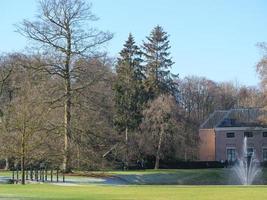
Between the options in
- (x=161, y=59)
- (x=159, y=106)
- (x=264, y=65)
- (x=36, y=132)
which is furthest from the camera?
(x=161, y=59)

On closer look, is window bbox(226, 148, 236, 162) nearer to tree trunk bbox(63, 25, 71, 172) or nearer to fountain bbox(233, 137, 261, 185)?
fountain bbox(233, 137, 261, 185)

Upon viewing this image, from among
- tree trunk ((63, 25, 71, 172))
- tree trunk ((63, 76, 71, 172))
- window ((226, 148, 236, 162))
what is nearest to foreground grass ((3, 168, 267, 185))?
tree trunk ((63, 76, 71, 172))

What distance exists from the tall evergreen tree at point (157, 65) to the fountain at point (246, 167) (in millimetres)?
12332

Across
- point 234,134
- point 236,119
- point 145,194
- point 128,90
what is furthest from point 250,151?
point 145,194

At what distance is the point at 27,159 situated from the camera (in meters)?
35.9

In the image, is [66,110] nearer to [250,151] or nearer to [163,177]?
[163,177]

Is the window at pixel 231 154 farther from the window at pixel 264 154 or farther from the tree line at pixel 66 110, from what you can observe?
the tree line at pixel 66 110

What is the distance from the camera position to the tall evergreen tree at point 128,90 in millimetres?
63156

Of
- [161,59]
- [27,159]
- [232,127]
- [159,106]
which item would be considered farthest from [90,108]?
[232,127]

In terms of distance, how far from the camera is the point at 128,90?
6519cm

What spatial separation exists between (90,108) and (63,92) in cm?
241

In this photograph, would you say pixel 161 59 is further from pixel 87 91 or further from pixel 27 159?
pixel 27 159

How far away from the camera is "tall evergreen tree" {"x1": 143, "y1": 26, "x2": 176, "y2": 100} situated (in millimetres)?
67500

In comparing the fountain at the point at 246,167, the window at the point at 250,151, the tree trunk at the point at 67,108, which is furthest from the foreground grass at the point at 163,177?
the window at the point at 250,151
